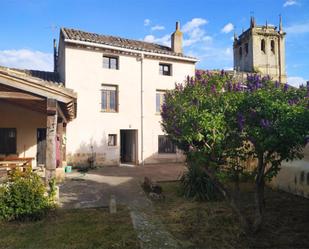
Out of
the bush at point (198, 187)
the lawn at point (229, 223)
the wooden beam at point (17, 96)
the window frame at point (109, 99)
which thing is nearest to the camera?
the lawn at point (229, 223)

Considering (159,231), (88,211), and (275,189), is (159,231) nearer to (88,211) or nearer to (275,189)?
(88,211)

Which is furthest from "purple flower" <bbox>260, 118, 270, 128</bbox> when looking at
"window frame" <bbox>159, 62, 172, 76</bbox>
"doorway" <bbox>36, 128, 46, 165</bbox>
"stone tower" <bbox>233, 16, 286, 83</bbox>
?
"stone tower" <bbox>233, 16, 286, 83</bbox>

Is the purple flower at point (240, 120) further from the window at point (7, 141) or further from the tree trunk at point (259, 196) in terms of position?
the window at point (7, 141)

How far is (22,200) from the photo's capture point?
6.92 metres

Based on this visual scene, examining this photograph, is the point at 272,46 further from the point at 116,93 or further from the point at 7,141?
the point at 7,141

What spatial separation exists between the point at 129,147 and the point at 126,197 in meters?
11.1

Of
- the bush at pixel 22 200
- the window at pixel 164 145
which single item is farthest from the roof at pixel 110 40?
the bush at pixel 22 200

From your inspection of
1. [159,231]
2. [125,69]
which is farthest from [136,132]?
[159,231]

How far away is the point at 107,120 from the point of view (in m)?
18.1

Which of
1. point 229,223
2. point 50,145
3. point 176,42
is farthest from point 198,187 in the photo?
point 176,42

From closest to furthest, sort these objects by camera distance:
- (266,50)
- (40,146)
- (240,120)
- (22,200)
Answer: (240,120), (22,200), (40,146), (266,50)

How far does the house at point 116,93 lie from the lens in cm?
1722

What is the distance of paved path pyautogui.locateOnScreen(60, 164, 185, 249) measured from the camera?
18.6 feet

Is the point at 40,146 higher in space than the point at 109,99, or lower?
lower
